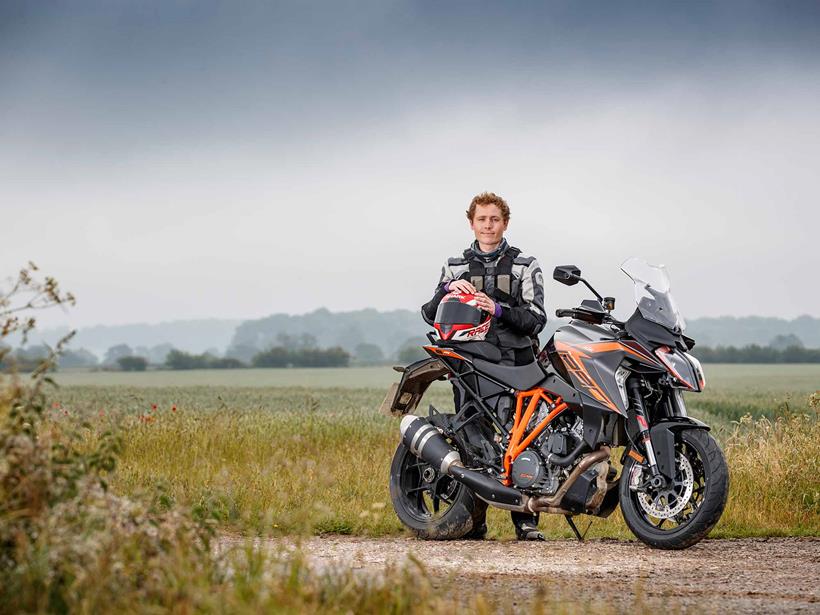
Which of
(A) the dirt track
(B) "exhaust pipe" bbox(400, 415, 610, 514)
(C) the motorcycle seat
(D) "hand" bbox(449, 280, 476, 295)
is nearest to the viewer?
(A) the dirt track

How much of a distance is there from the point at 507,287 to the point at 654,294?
4.11 ft

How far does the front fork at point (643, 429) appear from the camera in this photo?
7.78m

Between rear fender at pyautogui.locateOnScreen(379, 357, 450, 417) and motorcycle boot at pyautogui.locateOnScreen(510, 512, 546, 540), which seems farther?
rear fender at pyautogui.locateOnScreen(379, 357, 450, 417)

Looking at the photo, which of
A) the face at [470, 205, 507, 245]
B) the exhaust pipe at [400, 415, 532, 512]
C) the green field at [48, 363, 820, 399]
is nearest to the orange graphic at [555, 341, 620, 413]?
the exhaust pipe at [400, 415, 532, 512]

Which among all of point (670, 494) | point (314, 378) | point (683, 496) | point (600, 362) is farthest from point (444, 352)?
point (314, 378)

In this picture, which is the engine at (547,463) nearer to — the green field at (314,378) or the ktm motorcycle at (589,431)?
the ktm motorcycle at (589,431)

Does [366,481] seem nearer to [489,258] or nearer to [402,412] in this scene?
[402,412]

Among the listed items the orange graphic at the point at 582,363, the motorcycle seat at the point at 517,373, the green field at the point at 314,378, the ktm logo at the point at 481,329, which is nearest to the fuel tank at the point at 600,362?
the orange graphic at the point at 582,363

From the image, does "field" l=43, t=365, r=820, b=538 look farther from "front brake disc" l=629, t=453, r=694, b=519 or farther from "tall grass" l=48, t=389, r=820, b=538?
"front brake disc" l=629, t=453, r=694, b=519

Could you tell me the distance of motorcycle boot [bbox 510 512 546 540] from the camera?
28.9 ft

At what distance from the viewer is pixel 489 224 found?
29.0 feet

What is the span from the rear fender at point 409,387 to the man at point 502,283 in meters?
0.51

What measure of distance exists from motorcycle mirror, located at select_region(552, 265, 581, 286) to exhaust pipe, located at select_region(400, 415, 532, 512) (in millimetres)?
1665

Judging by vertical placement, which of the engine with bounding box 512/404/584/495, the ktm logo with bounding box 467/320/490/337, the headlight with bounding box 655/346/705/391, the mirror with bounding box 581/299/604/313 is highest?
the mirror with bounding box 581/299/604/313
